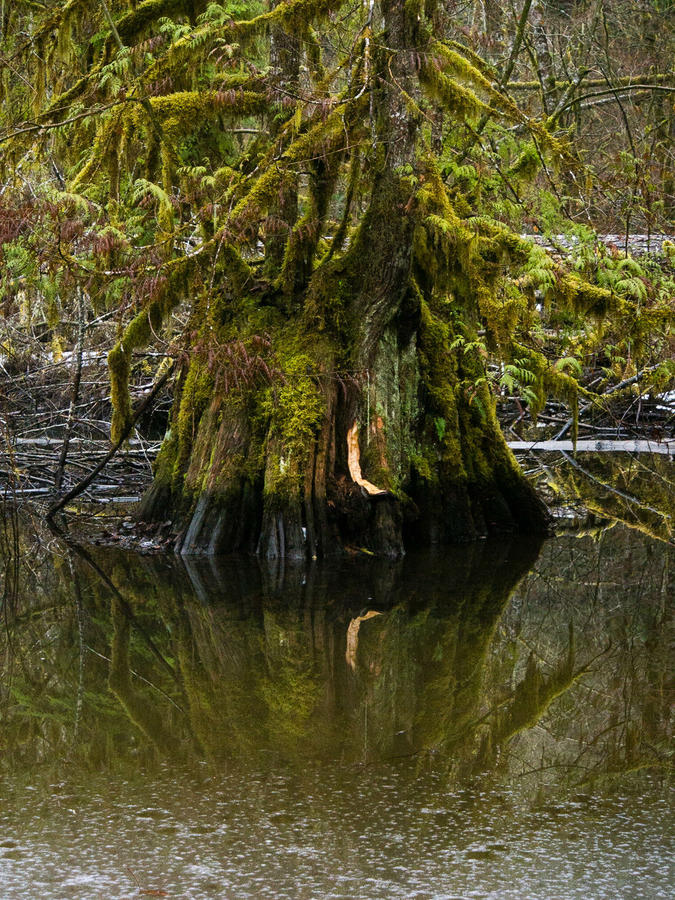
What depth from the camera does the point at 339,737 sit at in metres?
4.45

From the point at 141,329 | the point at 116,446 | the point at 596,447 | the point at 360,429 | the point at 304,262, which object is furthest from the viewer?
the point at 596,447

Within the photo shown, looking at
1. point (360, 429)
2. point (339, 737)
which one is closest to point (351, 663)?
point (339, 737)

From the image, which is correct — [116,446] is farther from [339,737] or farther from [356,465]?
[339,737]

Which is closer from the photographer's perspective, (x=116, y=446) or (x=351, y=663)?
(x=351, y=663)

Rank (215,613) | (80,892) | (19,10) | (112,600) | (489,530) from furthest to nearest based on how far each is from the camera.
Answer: (19,10) → (489,530) → (112,600) → (215,613) → (80,892)

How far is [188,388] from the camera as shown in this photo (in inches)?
392

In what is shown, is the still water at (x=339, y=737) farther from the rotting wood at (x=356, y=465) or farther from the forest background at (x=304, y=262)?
the forest background at (x=304, y=262)

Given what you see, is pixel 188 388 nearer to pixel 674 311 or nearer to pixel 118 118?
pixel 118 118

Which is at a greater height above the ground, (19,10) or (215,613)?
(19,10)

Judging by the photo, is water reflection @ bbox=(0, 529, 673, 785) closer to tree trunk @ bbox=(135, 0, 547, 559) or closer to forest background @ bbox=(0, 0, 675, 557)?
tree trunk @ bbox=(135, 0, 547, 559)

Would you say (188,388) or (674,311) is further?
(188,388)

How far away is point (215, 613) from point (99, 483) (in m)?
5.78

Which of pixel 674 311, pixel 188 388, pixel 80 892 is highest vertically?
pixel 674 311

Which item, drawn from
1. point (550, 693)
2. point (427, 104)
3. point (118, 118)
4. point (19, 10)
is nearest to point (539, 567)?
point (550, 693)
